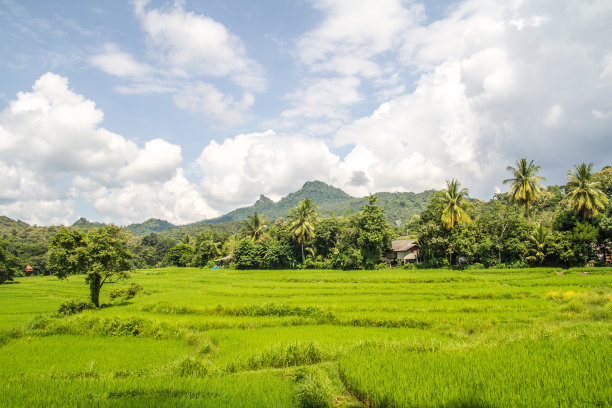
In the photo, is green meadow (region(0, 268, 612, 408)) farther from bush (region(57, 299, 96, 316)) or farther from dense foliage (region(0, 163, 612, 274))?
dense foliage (region(0, 163, 612, 274))

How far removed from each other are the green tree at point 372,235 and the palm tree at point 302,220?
24.2ft


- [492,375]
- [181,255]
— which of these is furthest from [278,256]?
[492,375]

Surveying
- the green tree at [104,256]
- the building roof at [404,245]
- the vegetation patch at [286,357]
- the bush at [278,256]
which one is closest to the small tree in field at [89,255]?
the green tree at [104,256]

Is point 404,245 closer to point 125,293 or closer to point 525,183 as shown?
point 525,183

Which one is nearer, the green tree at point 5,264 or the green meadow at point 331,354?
the green meadow at point 331,354

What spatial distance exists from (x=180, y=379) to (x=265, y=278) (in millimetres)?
25088

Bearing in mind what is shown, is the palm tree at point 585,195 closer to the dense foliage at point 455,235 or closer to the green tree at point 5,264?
the dense foliage at point 455,235

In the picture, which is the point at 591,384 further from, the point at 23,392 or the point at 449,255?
the point at 449,255

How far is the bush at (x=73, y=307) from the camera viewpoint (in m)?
16.7

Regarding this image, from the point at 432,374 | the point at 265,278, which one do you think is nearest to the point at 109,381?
the point at 432,374

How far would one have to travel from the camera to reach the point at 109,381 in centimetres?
684

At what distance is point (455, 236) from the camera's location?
32375 mm

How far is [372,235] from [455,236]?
8.83 meters

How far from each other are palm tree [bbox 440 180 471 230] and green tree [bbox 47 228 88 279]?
3097 centimetres
